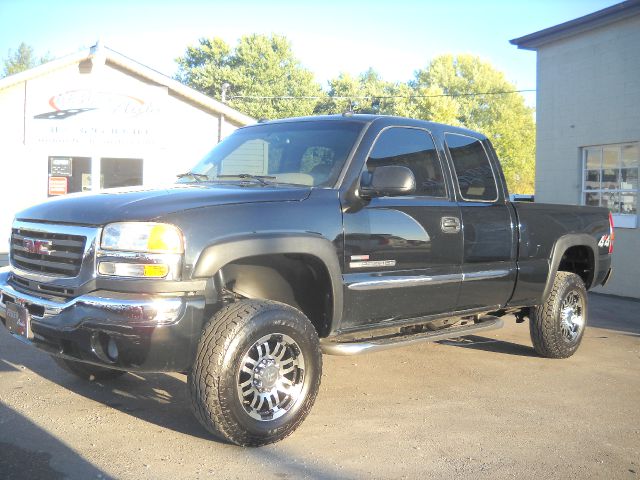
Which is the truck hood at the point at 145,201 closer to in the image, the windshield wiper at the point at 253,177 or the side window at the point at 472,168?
the windshield wiper at the point at 253,177

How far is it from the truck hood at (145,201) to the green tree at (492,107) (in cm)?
5117

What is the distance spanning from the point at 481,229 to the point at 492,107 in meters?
55.5

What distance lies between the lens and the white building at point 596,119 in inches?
418

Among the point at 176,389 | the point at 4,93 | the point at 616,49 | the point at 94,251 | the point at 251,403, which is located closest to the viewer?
the point at 94,251

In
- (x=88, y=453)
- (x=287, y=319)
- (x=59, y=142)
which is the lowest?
(x=88, y=453)

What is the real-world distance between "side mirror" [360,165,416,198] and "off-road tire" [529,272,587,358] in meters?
2.49

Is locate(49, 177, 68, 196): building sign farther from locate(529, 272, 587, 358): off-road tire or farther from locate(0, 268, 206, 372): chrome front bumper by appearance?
locate(0, 268, 206, 372): chrome front bumper

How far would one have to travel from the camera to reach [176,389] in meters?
5.09

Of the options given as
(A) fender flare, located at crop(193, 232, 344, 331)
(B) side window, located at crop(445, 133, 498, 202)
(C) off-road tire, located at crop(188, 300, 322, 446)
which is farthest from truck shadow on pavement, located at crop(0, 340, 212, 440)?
(B) side window, located at crop(445, 133, 498, 202)

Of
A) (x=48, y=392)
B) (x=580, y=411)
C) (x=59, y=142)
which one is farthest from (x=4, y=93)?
(x=580, y=411)

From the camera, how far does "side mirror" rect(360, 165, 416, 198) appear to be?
4.36m

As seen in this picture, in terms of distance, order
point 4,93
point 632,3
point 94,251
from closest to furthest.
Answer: point 94,251 < point 632,3 < point 4,93

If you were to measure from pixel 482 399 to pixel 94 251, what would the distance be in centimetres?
301

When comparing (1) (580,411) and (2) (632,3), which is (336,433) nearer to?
(1) (580,411)
